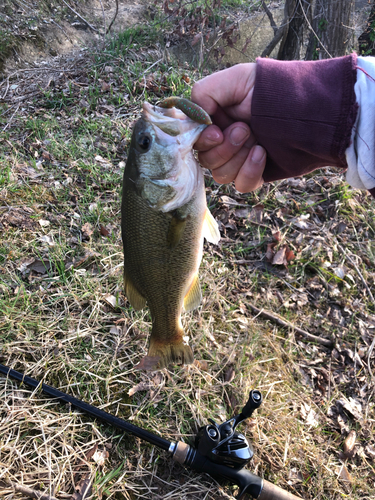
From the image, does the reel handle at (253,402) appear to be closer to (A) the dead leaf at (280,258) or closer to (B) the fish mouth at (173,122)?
(B) the fish mouth at (173,122)

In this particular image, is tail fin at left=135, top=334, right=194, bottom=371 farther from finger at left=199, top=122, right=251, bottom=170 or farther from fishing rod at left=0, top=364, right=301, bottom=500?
finger at left=199, top=122, right=251, bottom=170

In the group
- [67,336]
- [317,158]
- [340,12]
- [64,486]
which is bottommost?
[64,486]

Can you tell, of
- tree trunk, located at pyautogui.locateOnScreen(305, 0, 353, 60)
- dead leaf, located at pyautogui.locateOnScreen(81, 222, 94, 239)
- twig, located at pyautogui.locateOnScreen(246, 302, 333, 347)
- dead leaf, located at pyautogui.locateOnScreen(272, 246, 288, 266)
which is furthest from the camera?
tree trunk, located at pyautogui.locateOnScreen(305, 0, 353, 60)

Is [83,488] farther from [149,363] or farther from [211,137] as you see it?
[211,137]

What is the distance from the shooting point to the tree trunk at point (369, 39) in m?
5.92

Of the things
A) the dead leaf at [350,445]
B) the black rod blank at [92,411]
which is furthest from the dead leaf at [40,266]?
the dead leaf at [350,445]

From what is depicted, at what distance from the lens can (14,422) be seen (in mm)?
2184

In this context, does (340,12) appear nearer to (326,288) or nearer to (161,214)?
(326,288)

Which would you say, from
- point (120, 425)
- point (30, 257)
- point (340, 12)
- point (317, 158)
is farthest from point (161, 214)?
point (340, 12)

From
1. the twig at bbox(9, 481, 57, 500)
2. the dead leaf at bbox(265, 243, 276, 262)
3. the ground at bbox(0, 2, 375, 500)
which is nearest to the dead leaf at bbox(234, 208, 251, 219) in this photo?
the ground at bbox(0, 2, 375, 500)

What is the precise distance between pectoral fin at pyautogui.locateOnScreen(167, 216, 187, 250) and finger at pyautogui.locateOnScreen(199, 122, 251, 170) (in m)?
0.55

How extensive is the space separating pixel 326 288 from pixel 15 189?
342 cm

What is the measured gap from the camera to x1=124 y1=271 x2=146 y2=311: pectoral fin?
1.82 meters

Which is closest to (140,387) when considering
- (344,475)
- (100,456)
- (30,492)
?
(100,456)
